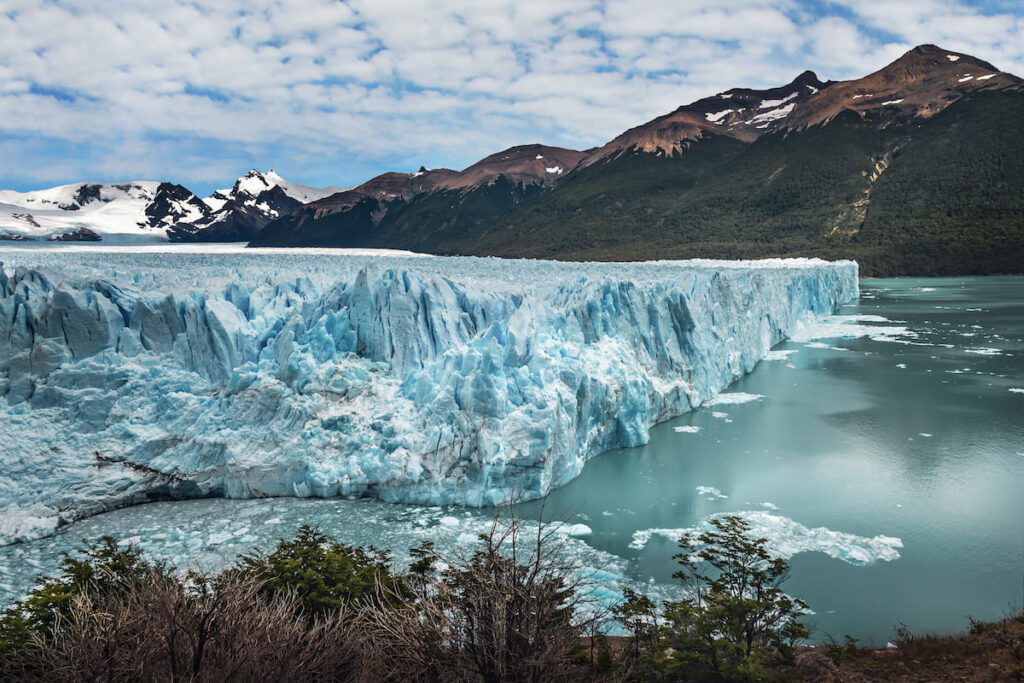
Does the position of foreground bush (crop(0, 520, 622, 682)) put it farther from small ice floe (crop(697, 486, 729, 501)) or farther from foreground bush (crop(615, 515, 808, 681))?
small ice floe (crop(697, 486, 729, 501))

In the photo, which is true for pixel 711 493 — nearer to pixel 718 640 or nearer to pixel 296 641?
pixel 718 640

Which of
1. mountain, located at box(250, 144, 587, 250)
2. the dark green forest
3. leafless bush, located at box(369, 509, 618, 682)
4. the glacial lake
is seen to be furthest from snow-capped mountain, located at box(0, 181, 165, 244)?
leafless bush, located at box(369, 509, 618, 682)

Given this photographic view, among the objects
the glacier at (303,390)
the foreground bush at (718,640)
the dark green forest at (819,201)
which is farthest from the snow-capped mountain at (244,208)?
the foreground bush at (718,640)

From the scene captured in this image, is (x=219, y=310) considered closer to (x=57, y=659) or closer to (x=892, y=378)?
(x=57, y=659)

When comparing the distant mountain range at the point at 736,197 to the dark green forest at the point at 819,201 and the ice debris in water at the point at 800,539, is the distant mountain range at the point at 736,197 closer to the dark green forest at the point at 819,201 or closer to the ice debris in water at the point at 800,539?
the dark green forest at the point at 819,201

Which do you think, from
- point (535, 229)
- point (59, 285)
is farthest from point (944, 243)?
point (59, 285)
